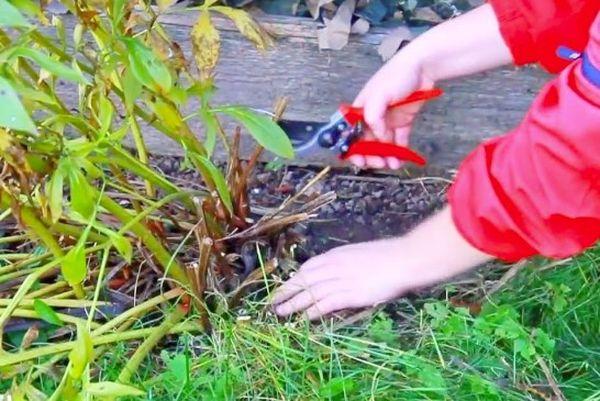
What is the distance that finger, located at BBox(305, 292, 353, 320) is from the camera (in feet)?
4.85

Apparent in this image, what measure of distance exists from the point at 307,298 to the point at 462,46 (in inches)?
17.6

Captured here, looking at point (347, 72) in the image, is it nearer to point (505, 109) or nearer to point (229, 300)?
point (505, 109)

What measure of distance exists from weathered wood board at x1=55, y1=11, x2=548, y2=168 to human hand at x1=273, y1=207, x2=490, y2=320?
481 millimetres

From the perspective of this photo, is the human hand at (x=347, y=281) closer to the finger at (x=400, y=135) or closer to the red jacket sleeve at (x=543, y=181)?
the red jacket sleeve at (x=543, y=181)

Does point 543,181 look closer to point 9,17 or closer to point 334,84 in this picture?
point 9,17

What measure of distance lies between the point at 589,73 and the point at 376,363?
0.61m

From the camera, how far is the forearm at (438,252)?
131cm

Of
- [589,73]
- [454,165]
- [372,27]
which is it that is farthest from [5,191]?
[454,165]

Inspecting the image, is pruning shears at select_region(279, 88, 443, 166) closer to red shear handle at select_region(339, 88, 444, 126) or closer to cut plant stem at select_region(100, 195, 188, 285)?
red shear handle at select_region(339, 88, 444, 126)

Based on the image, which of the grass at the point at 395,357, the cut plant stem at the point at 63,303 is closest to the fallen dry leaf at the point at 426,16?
the grass at the point at 395,357

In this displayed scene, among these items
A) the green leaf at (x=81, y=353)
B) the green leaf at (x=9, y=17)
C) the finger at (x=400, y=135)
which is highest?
the green leaf at (x=9, y=17)

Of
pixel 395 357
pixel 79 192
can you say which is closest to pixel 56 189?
pixel 79 192

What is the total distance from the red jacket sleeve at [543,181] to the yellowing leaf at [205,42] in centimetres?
37

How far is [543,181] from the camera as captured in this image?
116 cm
